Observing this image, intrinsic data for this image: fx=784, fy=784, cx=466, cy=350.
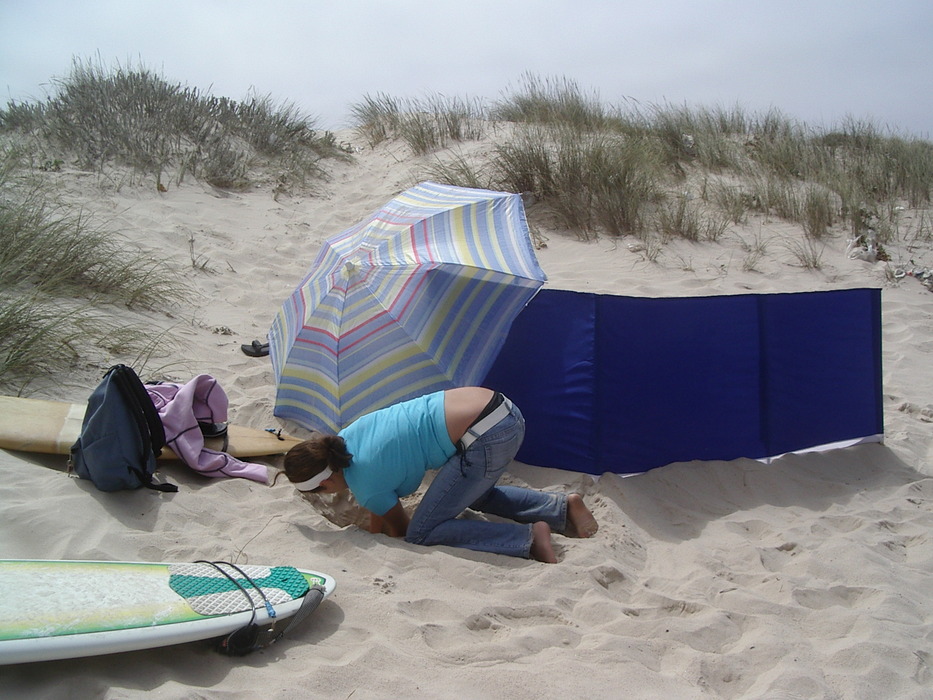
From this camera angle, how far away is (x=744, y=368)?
15.2 feet

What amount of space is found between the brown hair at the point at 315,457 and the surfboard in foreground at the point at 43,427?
105 cm

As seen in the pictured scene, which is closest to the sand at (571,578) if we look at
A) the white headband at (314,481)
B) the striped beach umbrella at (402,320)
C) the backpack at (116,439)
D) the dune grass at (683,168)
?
the backpack at (116,439)

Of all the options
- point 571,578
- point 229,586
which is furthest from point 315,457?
point 571,578

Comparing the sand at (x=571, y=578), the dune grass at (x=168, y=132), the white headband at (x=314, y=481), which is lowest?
the sand at (x=571, y=578)

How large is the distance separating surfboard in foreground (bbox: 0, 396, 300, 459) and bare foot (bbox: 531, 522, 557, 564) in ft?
5.74

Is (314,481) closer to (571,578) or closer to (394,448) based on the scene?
(394,448)

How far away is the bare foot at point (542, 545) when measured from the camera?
3.64 m

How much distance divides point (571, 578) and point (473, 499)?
23.8 inches

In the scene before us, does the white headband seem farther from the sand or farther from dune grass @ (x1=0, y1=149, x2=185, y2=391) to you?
dune grass @ (x1=0, y1=149, x2=185, y2=391)

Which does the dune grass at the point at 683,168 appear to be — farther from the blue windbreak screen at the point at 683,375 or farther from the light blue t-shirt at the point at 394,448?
the light blue t-shirt at the point at 394,448

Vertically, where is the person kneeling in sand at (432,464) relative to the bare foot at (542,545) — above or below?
above

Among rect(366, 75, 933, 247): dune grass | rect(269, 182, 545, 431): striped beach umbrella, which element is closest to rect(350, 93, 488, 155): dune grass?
rect(366, 75, 933, 247): dune grass

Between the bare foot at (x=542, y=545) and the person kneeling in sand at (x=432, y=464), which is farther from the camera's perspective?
the bare foot at (x=542, y=545)

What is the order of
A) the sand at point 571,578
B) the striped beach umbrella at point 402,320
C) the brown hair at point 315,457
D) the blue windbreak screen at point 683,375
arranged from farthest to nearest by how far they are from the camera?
the blue windbreak screen at point 683,375
the striped beach umbrella at point 402,320
the brown hair at point 315,457
the sand at point 571,578
